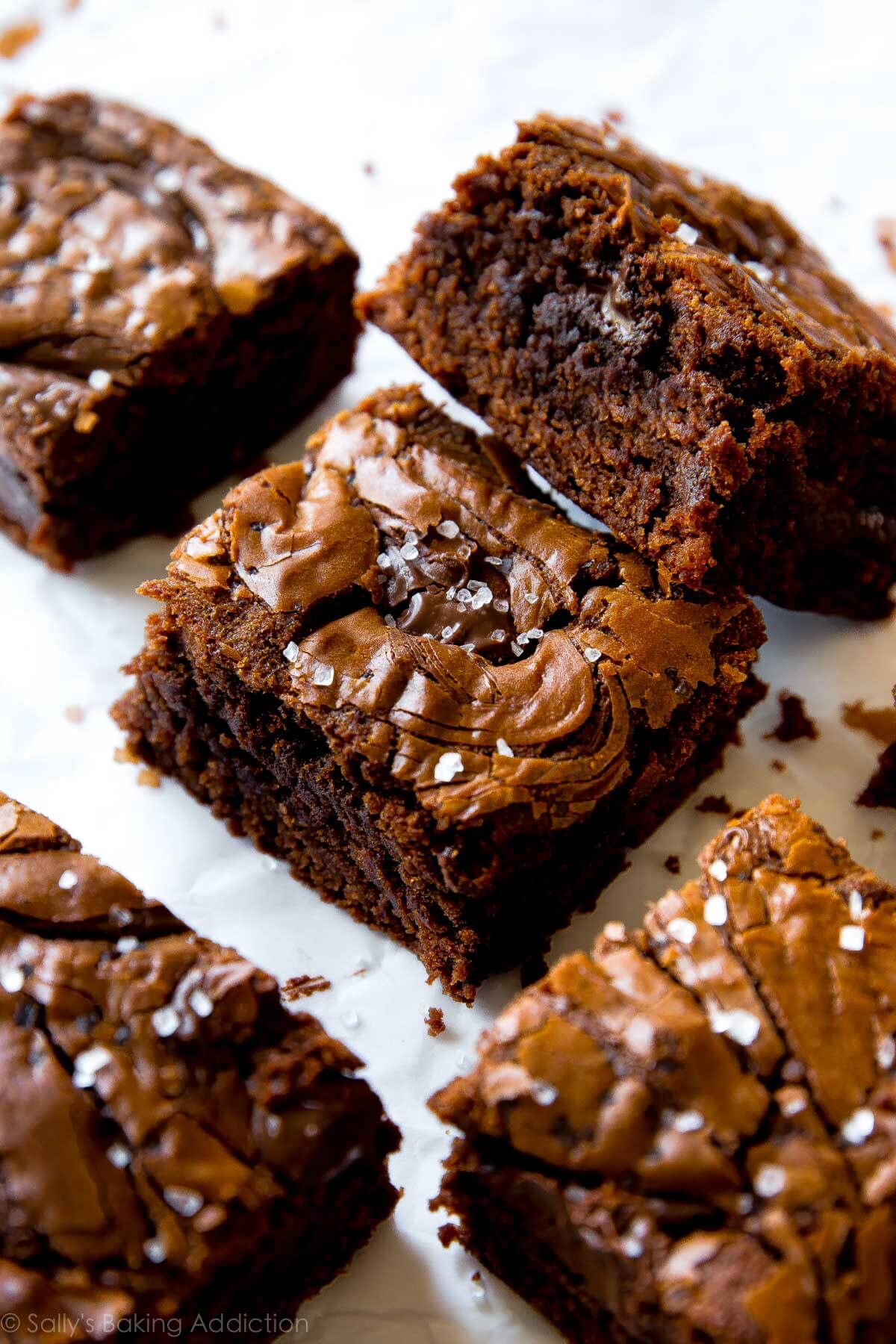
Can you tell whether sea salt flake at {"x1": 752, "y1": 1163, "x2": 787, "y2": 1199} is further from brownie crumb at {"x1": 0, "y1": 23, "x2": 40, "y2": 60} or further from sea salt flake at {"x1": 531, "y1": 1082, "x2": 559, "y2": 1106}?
brownie crumb at {"x1": 0, "y1": 23, "x2": 40, "y2": 60}

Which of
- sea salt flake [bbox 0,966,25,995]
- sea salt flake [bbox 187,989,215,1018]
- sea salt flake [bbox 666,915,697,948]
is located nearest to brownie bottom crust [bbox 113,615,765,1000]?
sea salt flake [bbox 666,915,697,948]

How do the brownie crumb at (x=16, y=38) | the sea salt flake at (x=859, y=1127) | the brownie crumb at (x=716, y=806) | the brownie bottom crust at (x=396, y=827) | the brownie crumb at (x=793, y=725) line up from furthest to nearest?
the brownie crumb at (x=16, y=38)
the brownie crumb at (x=793, y=725)
the brownie crumb at (x=716, y=806)
the brownie bottom crust at (x=396, y=827)
the sea salt flake at (x=859, y=1127)

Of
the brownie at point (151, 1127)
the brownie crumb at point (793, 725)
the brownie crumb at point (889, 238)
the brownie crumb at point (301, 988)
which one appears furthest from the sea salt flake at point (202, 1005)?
the brownie crumb at point (889, 238)

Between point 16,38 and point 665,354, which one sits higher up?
point 665,354

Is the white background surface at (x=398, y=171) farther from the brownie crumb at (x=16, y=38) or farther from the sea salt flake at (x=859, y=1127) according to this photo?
the sea salt flake at (x=859, y=1127)

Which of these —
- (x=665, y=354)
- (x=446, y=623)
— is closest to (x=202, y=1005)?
(x=446, y=623)

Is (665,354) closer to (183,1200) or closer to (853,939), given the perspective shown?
(853,939)
